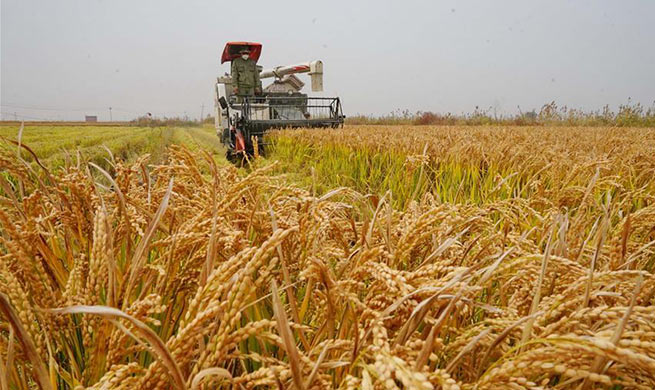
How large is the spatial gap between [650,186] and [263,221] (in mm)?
2362

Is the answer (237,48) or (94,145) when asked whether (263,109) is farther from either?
(94,145)

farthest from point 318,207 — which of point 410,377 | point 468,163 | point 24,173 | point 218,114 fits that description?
point 218,114

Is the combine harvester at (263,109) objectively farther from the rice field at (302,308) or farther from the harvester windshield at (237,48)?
the rice field at (302,308)

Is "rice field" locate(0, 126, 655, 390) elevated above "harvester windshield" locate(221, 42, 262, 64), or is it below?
below

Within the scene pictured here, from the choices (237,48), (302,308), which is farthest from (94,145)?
(302,308)

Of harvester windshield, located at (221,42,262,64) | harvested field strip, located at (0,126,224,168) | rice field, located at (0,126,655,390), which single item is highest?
harvester windshield, located at (221,42,262,64)

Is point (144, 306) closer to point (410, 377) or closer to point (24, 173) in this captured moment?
point (410, 377)

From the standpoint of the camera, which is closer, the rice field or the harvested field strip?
the rice field

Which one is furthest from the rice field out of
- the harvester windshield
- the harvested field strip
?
the harvester windshield

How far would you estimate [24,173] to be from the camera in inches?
41.6

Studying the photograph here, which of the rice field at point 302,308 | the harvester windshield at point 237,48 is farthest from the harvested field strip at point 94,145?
the harvester windshield at point 237,48

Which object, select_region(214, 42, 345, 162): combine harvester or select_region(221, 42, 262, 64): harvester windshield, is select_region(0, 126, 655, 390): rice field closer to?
select_region(214, 42, 345, 162): combine harvester

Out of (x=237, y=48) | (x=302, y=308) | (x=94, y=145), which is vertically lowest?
(x=302, y=308)

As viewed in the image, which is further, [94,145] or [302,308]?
[94,145]
